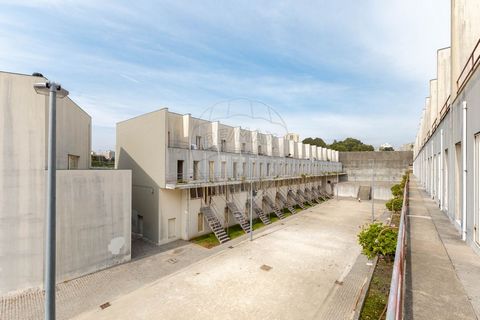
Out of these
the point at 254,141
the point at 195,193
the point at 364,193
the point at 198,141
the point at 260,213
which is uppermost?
the point at 254,141

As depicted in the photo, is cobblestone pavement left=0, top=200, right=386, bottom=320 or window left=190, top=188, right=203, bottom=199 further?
window left=190, top=188, right=203, bottom=199

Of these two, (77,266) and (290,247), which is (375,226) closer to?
(290,247)

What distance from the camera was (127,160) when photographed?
2145 cm

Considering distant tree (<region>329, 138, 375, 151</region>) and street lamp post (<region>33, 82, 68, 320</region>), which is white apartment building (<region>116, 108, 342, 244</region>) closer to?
street lamp post (<region>33, 82, 68, 320</region>)

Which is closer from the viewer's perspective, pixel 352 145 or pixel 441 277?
pixel 441 277

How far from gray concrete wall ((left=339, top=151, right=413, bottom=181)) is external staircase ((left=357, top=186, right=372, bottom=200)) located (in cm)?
1169

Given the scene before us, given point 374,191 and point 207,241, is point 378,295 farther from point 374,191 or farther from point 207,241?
point 374,191

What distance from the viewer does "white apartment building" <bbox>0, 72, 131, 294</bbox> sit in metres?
10.7

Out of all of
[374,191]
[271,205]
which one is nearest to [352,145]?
[374,191]

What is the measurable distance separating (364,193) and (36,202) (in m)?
48.0

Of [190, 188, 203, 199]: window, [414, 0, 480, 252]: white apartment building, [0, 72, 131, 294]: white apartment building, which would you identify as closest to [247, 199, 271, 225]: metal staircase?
[190, 188, 203, 199]: window

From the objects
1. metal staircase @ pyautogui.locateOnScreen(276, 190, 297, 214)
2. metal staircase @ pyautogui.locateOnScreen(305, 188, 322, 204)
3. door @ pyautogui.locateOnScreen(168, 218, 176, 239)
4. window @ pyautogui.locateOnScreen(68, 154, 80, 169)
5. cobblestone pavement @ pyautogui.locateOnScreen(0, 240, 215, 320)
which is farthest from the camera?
metal staircase @ pyautogui.locateOnScreen(305, 188, 322, 204)

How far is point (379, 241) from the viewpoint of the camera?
8.33 meters

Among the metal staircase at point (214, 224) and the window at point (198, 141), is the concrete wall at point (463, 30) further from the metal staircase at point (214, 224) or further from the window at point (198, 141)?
the window at point (198, 141)
